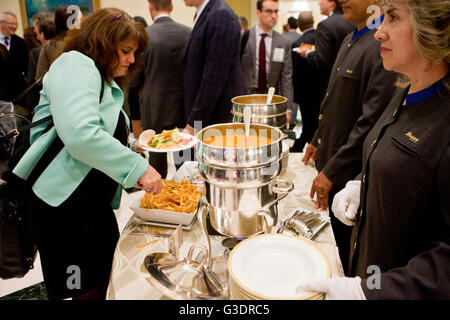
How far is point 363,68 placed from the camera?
151 cm

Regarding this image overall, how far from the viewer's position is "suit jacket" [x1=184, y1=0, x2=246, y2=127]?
2154mm

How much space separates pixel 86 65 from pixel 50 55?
1779mm

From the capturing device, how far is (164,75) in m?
2.72

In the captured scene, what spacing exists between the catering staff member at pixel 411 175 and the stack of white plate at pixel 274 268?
5 centimetres

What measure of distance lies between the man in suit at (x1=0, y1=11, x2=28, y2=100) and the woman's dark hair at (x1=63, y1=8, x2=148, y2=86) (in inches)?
116

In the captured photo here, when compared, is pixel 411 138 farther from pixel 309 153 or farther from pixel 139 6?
pixel 139 6

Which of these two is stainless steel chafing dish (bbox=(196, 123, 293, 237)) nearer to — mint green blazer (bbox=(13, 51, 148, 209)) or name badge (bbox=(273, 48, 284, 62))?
mint green blazer (bbox=(13, 51, 148, 209))

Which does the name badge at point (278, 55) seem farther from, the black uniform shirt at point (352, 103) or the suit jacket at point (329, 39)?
the black uniform shirt at point (352, 103)

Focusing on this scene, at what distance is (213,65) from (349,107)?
3.17 feet

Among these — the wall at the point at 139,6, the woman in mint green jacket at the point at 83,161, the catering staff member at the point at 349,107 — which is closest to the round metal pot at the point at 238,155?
the woman in mint green jacket at the point at 83,161

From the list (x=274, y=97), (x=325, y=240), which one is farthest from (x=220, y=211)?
(x=274, y=97)

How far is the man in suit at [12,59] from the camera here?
364 centimetres

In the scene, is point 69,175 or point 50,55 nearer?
point 69,175

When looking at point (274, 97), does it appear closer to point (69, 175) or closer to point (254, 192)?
point (254, 192)
